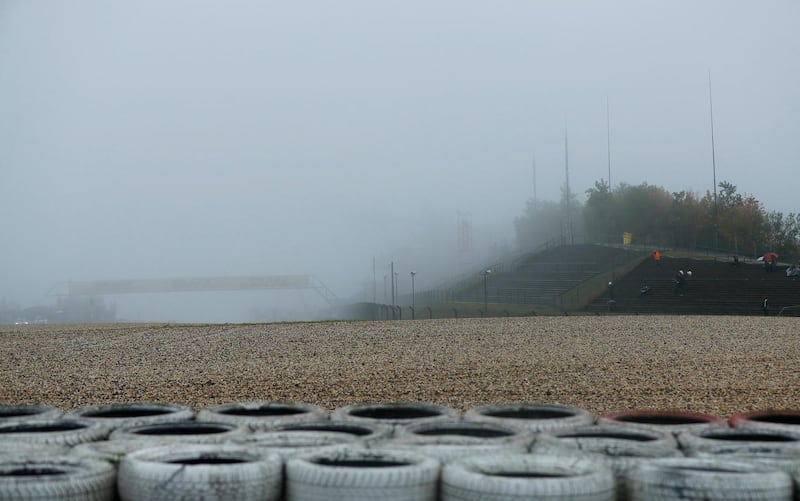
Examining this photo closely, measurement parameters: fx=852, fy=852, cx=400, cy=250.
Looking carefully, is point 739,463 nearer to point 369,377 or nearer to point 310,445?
point 310,445

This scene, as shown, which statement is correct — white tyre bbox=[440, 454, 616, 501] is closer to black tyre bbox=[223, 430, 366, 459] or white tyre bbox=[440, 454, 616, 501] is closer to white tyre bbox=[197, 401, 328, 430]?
black tyre bbox=[223, 430, 366, 459]

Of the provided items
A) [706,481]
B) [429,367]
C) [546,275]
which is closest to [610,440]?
[706,481]

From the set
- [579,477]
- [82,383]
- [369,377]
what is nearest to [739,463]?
[579,477]

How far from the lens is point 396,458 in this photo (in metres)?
5.06

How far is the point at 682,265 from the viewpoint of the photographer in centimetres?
5700

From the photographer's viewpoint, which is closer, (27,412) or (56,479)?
(56,479)

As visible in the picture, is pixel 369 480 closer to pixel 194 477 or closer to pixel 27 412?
pixel 194 477

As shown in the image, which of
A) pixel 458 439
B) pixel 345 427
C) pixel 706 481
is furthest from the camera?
pixel 345 427

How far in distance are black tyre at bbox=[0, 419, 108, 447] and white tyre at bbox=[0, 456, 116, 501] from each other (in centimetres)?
82

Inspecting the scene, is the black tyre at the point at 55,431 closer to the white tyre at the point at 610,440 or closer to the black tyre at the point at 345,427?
the black tyre at the point at 345,427

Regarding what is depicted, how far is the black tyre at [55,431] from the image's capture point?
604cm

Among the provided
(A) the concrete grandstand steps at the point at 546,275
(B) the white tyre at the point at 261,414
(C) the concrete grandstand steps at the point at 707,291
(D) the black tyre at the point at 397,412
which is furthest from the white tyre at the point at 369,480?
(A) the concrete grandstand steps at the point at 546,275

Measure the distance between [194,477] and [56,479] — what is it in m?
0.78

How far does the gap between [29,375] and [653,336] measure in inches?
671
